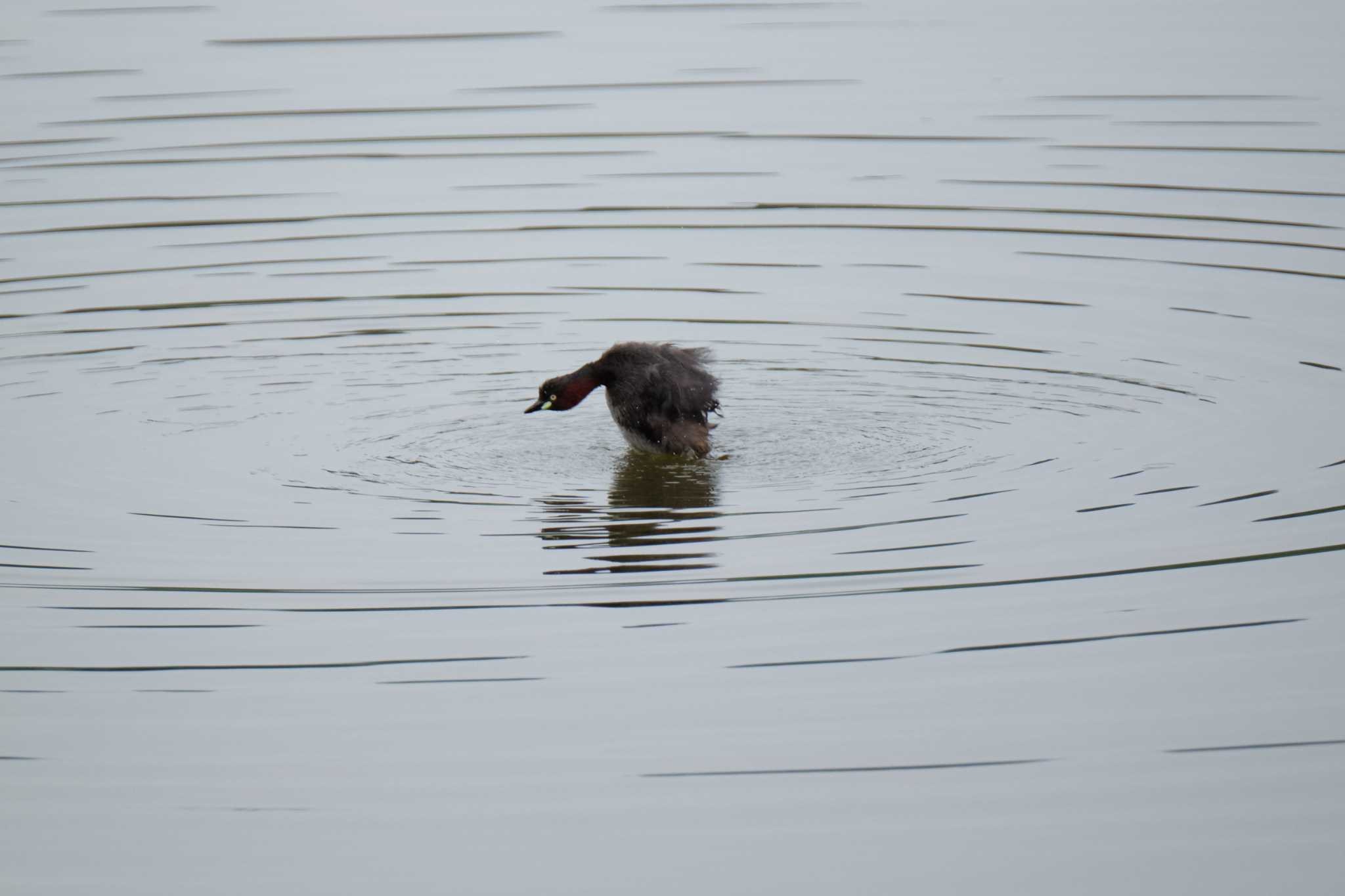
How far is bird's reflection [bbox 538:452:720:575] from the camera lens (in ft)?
28.4

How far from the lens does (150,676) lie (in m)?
7.54

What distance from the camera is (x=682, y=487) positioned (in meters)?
9.80

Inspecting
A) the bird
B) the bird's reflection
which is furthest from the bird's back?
the bird's reflection

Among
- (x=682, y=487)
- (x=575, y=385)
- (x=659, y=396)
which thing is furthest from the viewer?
(x=575, y=385)

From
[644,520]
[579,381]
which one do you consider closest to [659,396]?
[579,381]

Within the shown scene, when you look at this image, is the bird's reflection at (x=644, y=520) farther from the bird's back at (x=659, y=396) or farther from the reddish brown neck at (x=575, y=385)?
the reddish brown neck at (x=575, y=385)

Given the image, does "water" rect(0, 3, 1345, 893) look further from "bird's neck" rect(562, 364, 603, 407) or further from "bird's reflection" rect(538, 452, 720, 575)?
"bird's neck" rect(562, 364, 603, 407)

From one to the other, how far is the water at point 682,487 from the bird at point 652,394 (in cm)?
20

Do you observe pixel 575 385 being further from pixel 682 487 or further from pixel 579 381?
pixel 682 487

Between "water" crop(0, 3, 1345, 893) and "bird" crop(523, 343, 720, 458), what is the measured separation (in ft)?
0.65

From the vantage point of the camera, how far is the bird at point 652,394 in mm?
10273

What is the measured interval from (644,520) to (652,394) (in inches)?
44.9

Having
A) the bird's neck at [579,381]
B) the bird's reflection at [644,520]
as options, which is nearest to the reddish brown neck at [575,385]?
the bird's neck at [579,381]

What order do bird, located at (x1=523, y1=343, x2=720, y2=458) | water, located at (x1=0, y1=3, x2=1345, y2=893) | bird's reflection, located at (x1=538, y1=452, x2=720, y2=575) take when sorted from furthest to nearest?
bird, located at (x1=523, y1=343, x2=720, y2=458)
bird's reflection, located at (x1=538, y1=452, x2=720, y2=575)
water, located at (x1=0, y1=3, x2=1345, y2=893)
